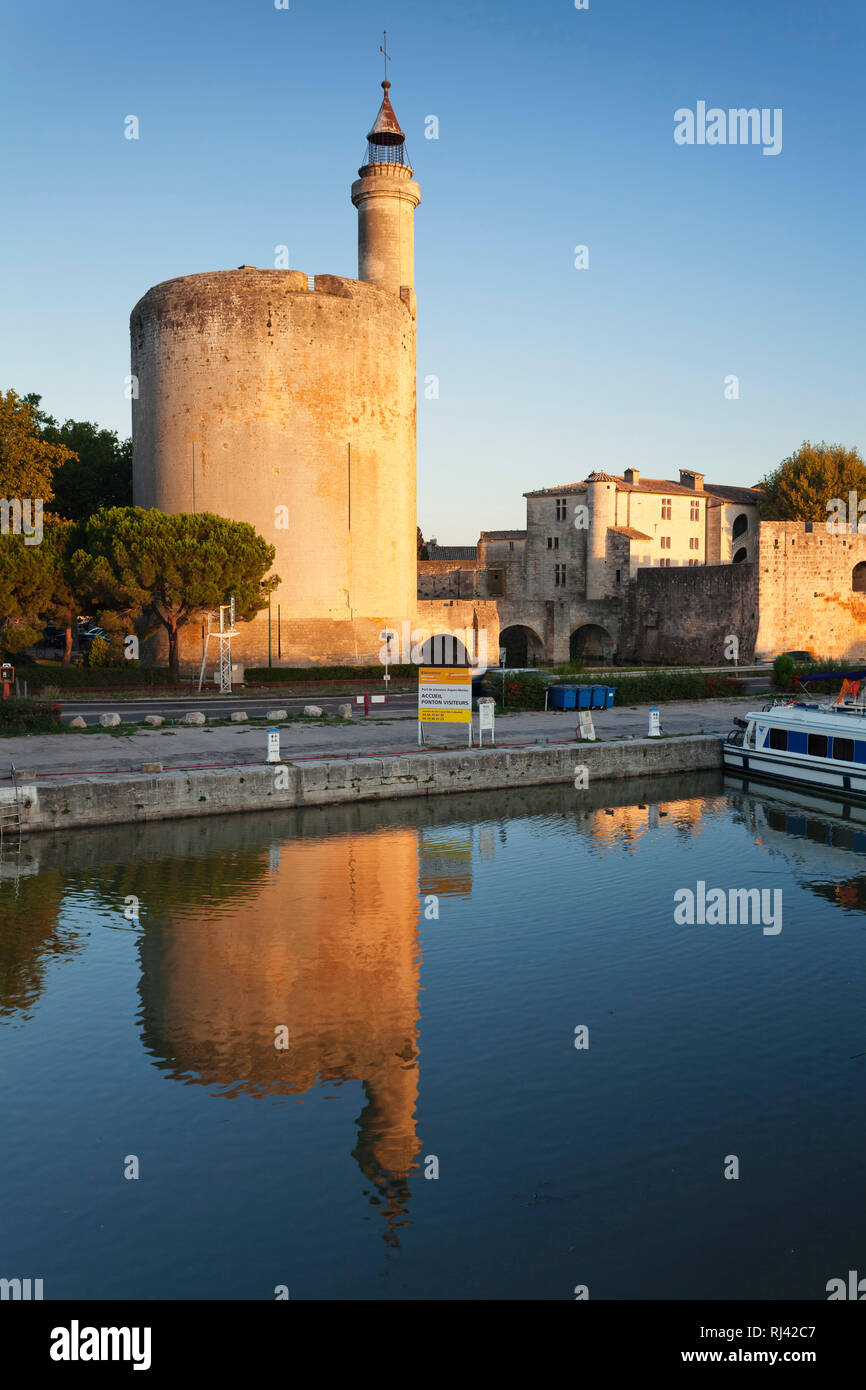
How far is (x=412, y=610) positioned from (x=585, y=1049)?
42466 mm

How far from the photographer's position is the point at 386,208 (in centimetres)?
5025

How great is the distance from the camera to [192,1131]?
911 centimetres

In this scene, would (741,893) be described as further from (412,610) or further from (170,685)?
(412,610)

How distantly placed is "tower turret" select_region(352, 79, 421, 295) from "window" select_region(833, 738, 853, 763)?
3403cm

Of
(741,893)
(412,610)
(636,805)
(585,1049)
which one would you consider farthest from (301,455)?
(585,1049)

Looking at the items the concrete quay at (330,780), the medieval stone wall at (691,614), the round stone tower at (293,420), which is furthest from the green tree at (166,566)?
the medieval stone wall at (691,614)

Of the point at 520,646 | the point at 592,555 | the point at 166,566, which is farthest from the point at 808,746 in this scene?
the point at 592,555

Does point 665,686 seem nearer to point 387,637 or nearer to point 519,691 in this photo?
point 519,691

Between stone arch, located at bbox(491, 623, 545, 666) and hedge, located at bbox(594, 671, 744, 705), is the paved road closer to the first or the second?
hedge, located at bbox(594, 671, 744, 705)

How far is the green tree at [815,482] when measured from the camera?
67.1m

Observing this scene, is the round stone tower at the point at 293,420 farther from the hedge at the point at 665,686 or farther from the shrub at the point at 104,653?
the hedge at the point at 665,686

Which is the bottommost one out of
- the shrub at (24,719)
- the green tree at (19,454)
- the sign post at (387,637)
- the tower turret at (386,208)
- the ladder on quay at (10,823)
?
the ladder on quay at (10,823)

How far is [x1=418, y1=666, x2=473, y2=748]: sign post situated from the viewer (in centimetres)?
2498

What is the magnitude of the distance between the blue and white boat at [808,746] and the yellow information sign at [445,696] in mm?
7005
